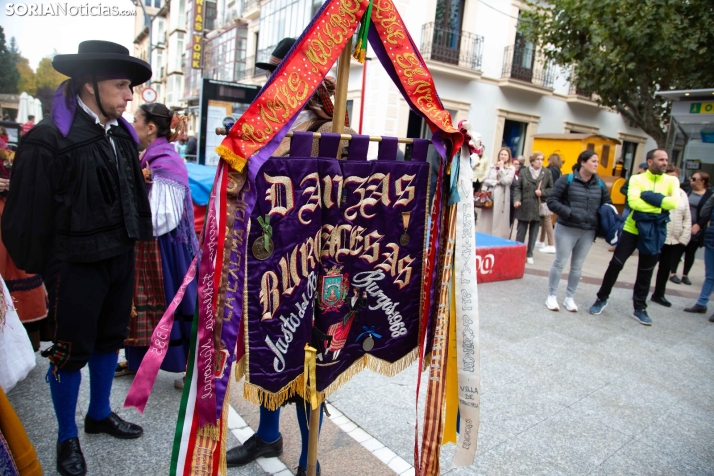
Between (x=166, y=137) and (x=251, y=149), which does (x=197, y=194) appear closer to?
(x=166, y=137)

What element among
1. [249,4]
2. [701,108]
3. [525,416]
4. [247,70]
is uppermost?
[249,4]

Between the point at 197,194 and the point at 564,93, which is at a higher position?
the point at 564,93

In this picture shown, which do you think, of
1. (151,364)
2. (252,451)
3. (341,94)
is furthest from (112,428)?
(341,94)

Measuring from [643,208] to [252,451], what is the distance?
474cm


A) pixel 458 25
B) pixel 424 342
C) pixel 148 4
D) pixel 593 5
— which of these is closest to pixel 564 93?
pixel 458 25

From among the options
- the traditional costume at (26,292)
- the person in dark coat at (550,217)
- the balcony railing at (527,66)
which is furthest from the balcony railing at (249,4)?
the traditional costume at (26,292)

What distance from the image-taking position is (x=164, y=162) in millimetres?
2793

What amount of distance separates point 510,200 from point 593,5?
17.1ft

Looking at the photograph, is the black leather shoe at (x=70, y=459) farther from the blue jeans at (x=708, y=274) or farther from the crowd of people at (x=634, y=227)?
the blue jeans at (x=708, y=274)

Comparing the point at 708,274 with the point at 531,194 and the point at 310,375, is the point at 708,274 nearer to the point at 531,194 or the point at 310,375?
the point at 531,194

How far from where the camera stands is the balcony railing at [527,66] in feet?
55.1

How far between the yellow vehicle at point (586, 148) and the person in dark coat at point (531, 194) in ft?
18.2

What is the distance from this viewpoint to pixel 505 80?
16688 mm

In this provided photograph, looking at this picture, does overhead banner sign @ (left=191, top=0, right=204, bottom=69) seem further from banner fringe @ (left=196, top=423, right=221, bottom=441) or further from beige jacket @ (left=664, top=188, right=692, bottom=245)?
banner fringe @ (left=196, top=423, right=221, bottom=441)
